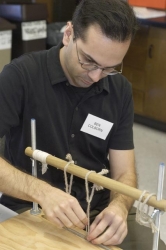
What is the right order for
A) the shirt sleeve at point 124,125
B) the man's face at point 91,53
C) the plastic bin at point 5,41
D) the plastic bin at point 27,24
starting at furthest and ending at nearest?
the plastic bin at point 27,24
the plastic bin at point 5,41
the shirt sleeve at point 124,125
the man's face at point 91,53

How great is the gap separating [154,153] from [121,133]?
1.52m

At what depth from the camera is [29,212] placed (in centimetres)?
113

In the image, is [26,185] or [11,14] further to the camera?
[11,14]

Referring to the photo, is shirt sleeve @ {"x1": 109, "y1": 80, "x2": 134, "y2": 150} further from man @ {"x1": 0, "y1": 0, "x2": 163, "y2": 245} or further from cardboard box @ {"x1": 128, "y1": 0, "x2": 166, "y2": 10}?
cardboard box @ {"x1": 128, "y1": 0, "x2": 166, "y2": 10}

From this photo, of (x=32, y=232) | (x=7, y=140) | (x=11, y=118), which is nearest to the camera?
(x=32, y=232)

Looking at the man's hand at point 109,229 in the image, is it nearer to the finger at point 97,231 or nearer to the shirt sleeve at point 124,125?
the finger at point 97,231

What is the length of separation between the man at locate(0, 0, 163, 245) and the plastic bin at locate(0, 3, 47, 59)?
1.78 m

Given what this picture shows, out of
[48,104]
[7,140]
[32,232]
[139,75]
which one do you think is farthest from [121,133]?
[139,75]

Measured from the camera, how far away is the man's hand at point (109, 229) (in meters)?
1.03

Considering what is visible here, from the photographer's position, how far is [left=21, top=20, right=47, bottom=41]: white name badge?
301 centimetres

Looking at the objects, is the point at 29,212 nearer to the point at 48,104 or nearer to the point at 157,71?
the point at 48,104

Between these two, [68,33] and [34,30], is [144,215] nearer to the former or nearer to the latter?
[68,33]

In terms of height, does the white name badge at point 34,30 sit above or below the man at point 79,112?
below

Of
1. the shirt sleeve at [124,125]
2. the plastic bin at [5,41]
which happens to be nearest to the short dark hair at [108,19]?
the shirt sleeve at [124,125]
